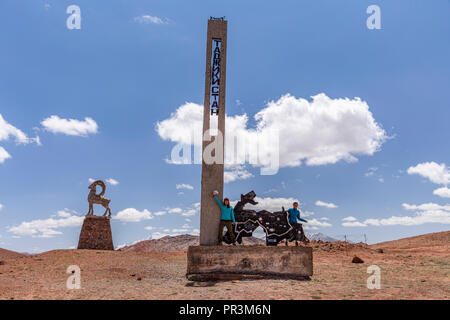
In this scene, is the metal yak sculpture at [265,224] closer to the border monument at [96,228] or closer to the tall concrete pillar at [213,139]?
the tall concrete pillar at [213,139]

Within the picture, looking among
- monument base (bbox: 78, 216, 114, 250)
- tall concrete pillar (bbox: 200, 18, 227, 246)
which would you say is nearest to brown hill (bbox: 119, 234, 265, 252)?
monument base (bbox: 78, 216, 114, 250)

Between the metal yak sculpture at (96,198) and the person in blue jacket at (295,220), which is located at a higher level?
the metal yak sculpture at (96,198)

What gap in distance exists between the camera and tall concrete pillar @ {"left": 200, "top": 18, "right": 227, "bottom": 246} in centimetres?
1088

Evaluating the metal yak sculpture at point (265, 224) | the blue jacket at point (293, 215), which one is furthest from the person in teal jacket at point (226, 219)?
the blue jacket at point (293, 215)

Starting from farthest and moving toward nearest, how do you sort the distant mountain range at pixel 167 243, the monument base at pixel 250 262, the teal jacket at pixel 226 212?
the distant mountain range at pixel 167 243 < the teal jacket at pixel 226 212 < the monument base at pixel 250 262

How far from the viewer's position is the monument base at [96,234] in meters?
21.2

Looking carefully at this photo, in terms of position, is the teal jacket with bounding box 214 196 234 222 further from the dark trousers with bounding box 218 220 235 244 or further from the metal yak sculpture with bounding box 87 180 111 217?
the metal yak sculpture with bounding box 87 180 111 217

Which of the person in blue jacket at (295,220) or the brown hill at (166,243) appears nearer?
the person in blue jacket at (295,220)

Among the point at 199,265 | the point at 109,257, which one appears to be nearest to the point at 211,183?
the point at 199,265

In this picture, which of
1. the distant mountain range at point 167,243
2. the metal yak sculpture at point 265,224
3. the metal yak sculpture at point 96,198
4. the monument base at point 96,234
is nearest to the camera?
the metal yak sculpture at point 265,224

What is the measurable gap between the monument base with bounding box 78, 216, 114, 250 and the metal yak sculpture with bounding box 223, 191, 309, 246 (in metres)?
13.4

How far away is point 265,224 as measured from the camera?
36.0ft
